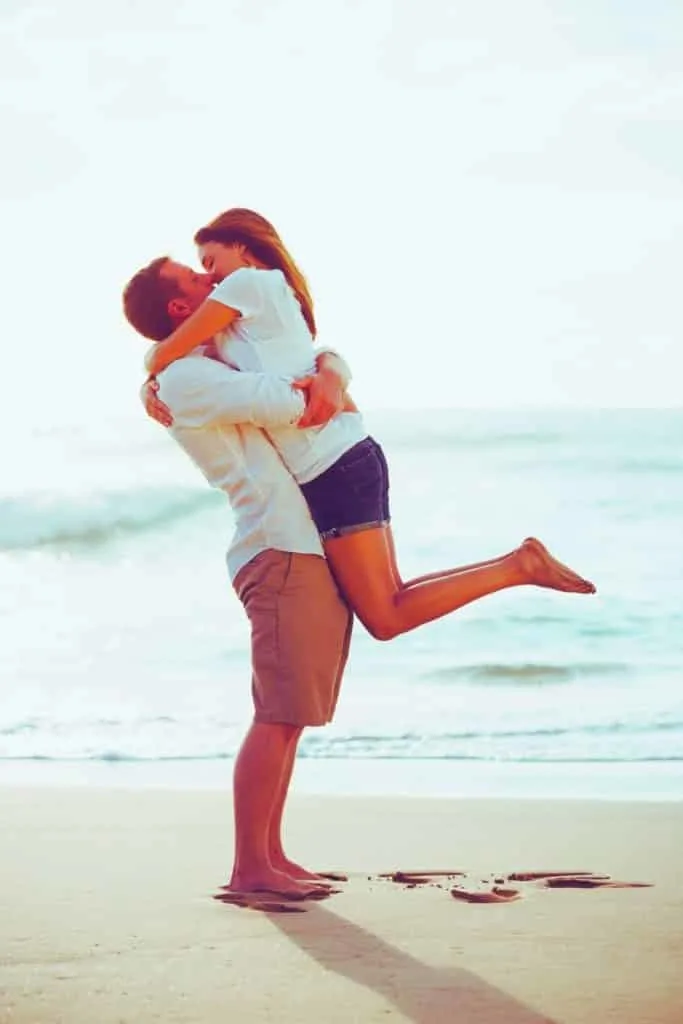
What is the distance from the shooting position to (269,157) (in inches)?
550

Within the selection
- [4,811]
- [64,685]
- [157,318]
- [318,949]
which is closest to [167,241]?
[64,685]

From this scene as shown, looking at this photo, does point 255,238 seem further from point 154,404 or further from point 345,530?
point 345,530

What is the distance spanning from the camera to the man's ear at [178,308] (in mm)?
4133

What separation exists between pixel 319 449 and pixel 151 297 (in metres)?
0.50

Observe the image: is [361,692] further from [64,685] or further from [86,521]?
[86,521]

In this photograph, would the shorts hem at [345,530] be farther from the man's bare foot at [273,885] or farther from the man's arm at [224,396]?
the man's bare foot at [273,885]

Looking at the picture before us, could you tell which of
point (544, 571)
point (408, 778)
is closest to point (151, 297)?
point (544, 571)

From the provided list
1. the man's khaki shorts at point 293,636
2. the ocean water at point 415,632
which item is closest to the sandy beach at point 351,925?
the man's khaki shorts at point 293,636

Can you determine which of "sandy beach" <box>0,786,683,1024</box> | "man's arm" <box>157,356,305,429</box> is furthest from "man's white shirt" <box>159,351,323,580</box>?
"sandy beach" <box>0,786,683,1024</box>

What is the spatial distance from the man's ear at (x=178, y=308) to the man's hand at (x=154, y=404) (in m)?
0.15

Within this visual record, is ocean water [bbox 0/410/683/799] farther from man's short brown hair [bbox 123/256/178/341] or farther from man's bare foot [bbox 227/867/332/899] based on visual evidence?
man's short brown hair [bbox 123/256/178/341]

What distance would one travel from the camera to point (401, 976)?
336 centimetres

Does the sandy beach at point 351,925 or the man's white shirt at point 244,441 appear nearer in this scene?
the sandy beach at point 351,925

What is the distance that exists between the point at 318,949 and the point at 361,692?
17.8 ft
